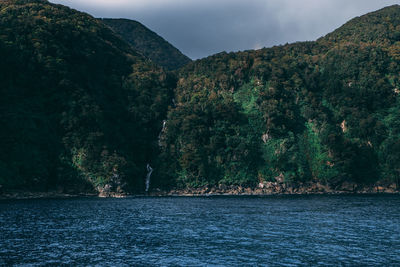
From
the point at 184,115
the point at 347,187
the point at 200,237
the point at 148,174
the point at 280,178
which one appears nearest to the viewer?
the point at 200,237

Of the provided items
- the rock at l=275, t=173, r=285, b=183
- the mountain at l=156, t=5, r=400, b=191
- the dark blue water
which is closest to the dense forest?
the rock at l=275, t=173, r=285, b=183

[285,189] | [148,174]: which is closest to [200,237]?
[285,189]

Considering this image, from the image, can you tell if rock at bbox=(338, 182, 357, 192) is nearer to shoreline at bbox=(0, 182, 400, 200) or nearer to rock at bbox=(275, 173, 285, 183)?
shoreline at bbox=(0, 182, 400, 200)

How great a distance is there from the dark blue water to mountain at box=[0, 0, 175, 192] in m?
39.0

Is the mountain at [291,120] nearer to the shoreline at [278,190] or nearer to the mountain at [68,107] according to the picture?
the shoreline at [278,190]

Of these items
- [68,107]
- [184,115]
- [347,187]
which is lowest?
[347,187]

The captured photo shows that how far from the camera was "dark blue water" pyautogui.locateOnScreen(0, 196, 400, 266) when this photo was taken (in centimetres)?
3484

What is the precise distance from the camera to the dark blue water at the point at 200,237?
3484 cm

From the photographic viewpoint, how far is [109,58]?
171875 mm

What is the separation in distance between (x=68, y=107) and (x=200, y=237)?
311 feet

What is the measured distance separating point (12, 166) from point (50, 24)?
71.5m

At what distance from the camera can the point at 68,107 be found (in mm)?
125688

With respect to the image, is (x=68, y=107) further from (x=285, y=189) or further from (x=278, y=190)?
(x=285, y=189)

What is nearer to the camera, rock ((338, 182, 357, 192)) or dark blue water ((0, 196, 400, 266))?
dark blue water ((0, 196, 400, 266))
